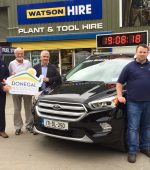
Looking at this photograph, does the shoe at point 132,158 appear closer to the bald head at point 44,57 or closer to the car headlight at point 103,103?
the car headlight at point 103,103

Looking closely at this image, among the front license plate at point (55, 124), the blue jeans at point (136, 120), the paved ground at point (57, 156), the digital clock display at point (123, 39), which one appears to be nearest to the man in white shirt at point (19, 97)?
the paved ground at point (57, 156)

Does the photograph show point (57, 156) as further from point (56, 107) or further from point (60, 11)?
point (60, 11)

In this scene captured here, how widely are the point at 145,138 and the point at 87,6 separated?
15240 millimetres

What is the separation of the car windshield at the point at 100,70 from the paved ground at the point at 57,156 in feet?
4.08

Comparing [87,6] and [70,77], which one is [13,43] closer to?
[87,6]

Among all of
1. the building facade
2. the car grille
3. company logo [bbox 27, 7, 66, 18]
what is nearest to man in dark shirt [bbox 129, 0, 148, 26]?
the building facade

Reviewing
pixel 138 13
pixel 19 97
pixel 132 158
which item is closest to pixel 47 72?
pixel 19 97

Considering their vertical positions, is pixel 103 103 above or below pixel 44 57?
below

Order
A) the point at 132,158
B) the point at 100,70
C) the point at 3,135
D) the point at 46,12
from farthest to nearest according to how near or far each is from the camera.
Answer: the point at 46,12, the point at 3,135, the point at 100,70, the point at 132,158

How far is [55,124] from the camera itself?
5.23 metres

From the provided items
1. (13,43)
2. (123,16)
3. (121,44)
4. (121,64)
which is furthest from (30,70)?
(13,43)

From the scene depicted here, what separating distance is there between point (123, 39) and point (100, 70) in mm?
3437

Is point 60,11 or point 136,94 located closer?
point 136,94

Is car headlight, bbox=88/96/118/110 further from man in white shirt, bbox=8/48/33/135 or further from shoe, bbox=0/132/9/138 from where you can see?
shoe, bbox=0/132/9/138
